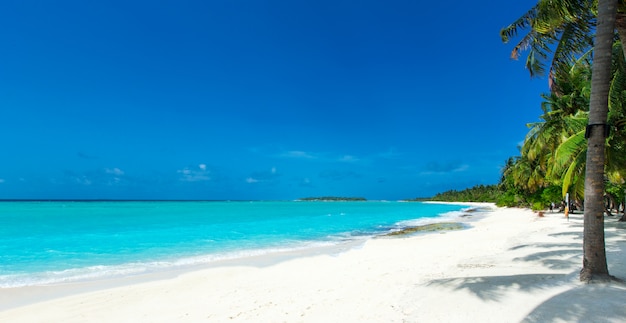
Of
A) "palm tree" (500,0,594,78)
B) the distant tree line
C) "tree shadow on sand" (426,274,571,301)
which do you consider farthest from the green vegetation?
"tree shadow on sand" (426,274,571,301)

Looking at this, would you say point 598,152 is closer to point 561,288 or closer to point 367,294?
point 561,288

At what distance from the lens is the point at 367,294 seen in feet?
19.8

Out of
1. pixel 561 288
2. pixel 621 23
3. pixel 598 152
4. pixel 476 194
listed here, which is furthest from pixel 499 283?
pixel 476 194

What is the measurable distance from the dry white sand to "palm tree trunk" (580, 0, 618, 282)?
1.47 ft

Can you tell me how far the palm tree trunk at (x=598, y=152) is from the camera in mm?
5305

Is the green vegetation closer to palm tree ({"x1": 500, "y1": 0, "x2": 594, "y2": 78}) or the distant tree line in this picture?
the distant tree line

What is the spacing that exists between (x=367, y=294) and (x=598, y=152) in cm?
448

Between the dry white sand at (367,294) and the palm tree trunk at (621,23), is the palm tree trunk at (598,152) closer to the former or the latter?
the dry white sand at (367,294)

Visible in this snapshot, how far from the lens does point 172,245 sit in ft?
52.4

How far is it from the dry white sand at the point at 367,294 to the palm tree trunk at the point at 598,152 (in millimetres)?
449

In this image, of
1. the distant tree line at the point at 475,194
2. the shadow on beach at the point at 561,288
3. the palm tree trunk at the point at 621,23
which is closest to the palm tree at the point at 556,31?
the palm tree trunk at the point at 621,23

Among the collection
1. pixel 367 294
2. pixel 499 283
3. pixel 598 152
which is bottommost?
pixel 367 294

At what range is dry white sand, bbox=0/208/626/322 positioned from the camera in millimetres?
4680

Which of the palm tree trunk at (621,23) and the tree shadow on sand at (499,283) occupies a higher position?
the palm tree trunk at (621,23)
